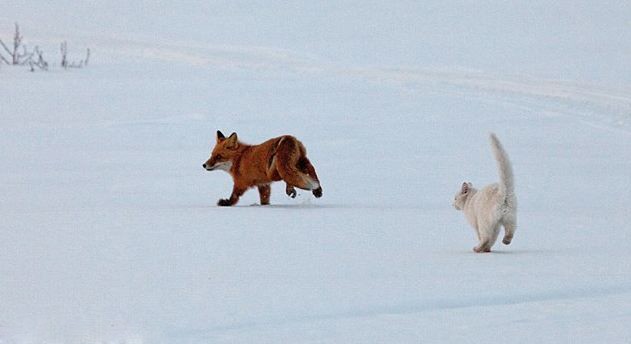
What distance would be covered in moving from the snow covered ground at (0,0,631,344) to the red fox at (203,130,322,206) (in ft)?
0.70

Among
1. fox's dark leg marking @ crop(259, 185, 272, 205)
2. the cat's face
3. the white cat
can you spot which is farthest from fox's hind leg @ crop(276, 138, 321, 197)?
the white cat

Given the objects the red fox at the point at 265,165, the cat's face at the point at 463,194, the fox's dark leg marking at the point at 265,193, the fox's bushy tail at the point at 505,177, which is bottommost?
the fox's dark leg marking at the point at 265,193

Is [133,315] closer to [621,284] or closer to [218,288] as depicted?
[218,288]

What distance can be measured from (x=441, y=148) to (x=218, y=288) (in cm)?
705

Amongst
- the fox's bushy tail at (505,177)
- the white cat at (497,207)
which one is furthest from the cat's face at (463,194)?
the fox's bushy tail at (505,177)

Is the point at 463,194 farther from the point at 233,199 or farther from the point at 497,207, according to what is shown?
the point at 233,199

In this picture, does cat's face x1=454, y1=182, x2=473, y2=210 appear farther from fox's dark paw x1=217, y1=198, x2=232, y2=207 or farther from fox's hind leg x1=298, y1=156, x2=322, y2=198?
fox's dark paw x1=217, y1=198, x2=232, y2=207

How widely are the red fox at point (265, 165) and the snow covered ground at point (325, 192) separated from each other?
0.70 feet

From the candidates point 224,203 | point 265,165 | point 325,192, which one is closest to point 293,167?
point 265,165

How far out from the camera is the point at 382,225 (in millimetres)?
6664

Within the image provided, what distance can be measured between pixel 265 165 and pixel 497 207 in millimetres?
2473

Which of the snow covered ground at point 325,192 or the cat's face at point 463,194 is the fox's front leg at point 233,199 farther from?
Result: the cat's face at point 463,194

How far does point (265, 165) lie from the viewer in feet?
25.3

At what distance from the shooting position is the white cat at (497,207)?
5570 mm
